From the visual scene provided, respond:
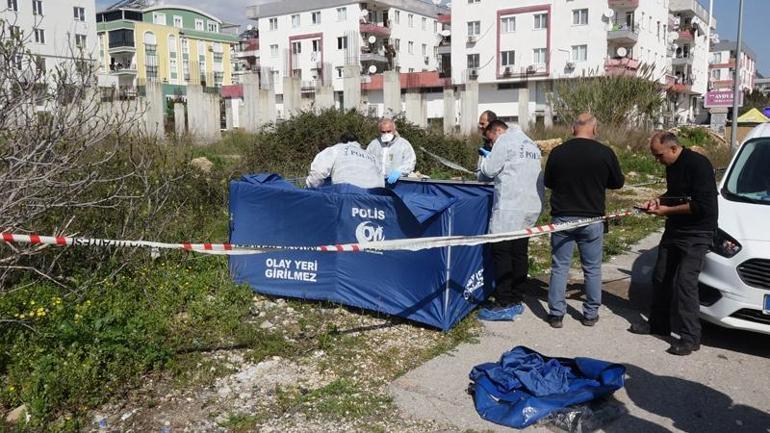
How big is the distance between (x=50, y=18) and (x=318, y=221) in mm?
65294

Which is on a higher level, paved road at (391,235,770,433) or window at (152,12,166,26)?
window at (152,12,166,26)

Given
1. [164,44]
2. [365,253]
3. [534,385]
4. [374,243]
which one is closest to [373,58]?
[164,44]

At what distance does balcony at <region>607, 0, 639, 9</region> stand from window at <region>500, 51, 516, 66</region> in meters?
8.51

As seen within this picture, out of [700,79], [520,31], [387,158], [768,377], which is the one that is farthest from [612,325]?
[700,79]

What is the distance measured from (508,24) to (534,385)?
182 feet

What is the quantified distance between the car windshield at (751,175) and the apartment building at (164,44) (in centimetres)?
7078

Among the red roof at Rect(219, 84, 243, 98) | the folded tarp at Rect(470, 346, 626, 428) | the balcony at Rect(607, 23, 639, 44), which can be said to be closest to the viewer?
the folded tarp at Rect(470, 346, 626, 428)

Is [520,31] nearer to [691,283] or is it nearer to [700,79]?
[700,79]

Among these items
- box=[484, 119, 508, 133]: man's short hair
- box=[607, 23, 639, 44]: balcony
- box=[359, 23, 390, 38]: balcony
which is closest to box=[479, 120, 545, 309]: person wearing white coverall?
box=[484, 119, 508, 133]: man's short hair

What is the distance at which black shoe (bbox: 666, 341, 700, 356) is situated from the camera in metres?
5.57

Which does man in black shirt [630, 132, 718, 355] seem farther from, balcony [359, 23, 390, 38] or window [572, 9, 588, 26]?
balcony [359, 23, 390, 38]

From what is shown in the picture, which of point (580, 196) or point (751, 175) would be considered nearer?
point (580, 196)

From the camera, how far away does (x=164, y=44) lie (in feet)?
260

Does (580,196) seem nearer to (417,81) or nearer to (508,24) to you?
(508,24)
